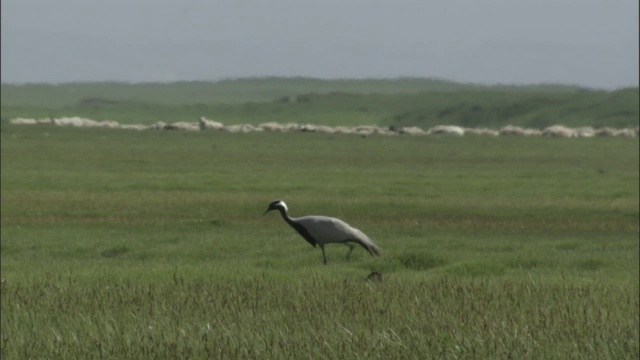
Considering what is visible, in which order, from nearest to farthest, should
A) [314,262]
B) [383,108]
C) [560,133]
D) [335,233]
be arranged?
[335,233], [314,262], [560,133], [383,108]

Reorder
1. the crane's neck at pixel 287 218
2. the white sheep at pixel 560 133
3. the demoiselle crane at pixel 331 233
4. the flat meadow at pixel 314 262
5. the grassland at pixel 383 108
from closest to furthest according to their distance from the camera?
the flat meadow at pixel 314 262 → the demoiselle crane at pixel 331 233 → the crane's neck at pixel 287 218 → the white sheep at pixel 560 133 → the grassland at pixel 383 108

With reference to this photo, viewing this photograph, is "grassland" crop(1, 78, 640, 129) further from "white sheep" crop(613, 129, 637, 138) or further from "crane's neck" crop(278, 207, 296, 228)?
"crane's neck" crop(278, 207, 296, 228)

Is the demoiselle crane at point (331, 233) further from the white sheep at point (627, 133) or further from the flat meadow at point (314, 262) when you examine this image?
the white sheep at point (627, 133)

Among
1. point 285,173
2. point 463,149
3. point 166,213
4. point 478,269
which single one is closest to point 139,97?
point 463,149

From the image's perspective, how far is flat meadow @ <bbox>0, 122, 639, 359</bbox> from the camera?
7.69m

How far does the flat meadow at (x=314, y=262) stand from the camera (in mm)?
7688

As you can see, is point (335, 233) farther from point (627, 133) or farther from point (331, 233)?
point (627, 133)

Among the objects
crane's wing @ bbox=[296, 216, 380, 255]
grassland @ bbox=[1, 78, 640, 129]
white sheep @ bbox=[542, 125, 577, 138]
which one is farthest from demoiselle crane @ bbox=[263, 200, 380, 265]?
grassland @ bbox=[1, 78, 640, 129]

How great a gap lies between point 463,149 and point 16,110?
72.4 metres

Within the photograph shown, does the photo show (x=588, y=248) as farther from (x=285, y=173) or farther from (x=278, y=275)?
(x=285, y=173)

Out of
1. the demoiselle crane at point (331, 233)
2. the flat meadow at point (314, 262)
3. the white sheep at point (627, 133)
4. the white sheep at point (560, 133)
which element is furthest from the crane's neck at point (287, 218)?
the white sheep at point (627, 133)

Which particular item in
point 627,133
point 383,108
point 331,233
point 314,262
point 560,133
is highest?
point 331,233

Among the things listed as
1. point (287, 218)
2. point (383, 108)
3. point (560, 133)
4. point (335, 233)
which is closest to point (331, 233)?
point (335, 233)

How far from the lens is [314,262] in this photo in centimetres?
1656
